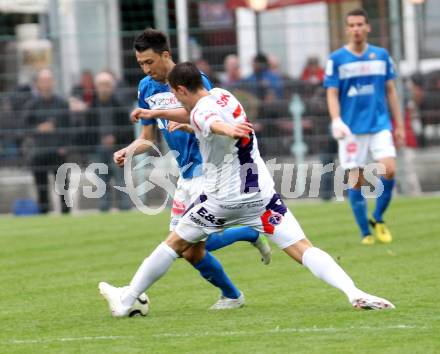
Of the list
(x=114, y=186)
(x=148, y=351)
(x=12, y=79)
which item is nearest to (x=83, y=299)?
(x=148, y=351)

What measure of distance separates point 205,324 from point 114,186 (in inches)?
457

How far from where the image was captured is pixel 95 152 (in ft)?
65.4

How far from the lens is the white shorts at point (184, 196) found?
8938mm

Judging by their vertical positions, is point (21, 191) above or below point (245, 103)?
below

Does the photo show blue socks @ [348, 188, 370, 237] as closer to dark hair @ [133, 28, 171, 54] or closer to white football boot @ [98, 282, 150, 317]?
dark hair @ [133, 28, 171, 54]

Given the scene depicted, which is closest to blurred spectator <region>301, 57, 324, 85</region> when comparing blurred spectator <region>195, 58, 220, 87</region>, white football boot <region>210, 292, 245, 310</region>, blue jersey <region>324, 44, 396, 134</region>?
blurred spectator <region>195, 58, 220, 87</region>

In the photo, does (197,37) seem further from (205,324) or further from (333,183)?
(205,324)

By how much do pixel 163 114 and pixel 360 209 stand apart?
518 centimetres

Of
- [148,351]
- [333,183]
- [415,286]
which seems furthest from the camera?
[333,183]

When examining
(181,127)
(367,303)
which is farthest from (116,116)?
(367,303)

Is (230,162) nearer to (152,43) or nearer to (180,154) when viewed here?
(180,154)

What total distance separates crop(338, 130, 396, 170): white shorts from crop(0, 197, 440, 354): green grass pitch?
870mm

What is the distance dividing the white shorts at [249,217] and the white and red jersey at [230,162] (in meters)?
0.05

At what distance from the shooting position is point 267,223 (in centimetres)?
825
